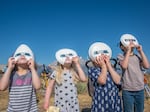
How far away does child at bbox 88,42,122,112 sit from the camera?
14.7 ft

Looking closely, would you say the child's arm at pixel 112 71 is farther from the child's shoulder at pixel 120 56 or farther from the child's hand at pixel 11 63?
the child's hand at pixel 11 63

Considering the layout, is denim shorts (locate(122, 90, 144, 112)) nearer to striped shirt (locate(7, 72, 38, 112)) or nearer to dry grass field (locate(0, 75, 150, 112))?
striped shirt (locate(7, 72, 38, 112))

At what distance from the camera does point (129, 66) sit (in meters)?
5.34

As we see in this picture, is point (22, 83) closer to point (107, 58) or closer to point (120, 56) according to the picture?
point (107, 58)

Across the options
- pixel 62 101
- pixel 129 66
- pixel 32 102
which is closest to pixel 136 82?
pixel 129 66

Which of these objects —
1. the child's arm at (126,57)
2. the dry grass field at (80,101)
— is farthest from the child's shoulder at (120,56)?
the dry grass field at (80,101)

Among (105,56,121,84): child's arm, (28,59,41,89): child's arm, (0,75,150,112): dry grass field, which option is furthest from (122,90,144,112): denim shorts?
(0,75,150,112): dry grass field

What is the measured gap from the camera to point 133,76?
5297 mm

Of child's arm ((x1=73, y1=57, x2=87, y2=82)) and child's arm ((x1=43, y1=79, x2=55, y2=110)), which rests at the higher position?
child's arm ((x1=73, y1=57, x2=87, y2=82))

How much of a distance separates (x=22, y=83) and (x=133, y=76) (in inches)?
72.5

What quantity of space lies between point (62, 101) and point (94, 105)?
0.49 meters

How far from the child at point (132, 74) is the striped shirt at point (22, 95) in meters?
1.58

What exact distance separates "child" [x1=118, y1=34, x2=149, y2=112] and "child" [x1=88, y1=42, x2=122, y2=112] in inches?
29.2

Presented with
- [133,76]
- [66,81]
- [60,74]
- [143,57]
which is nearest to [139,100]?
[133,76]
